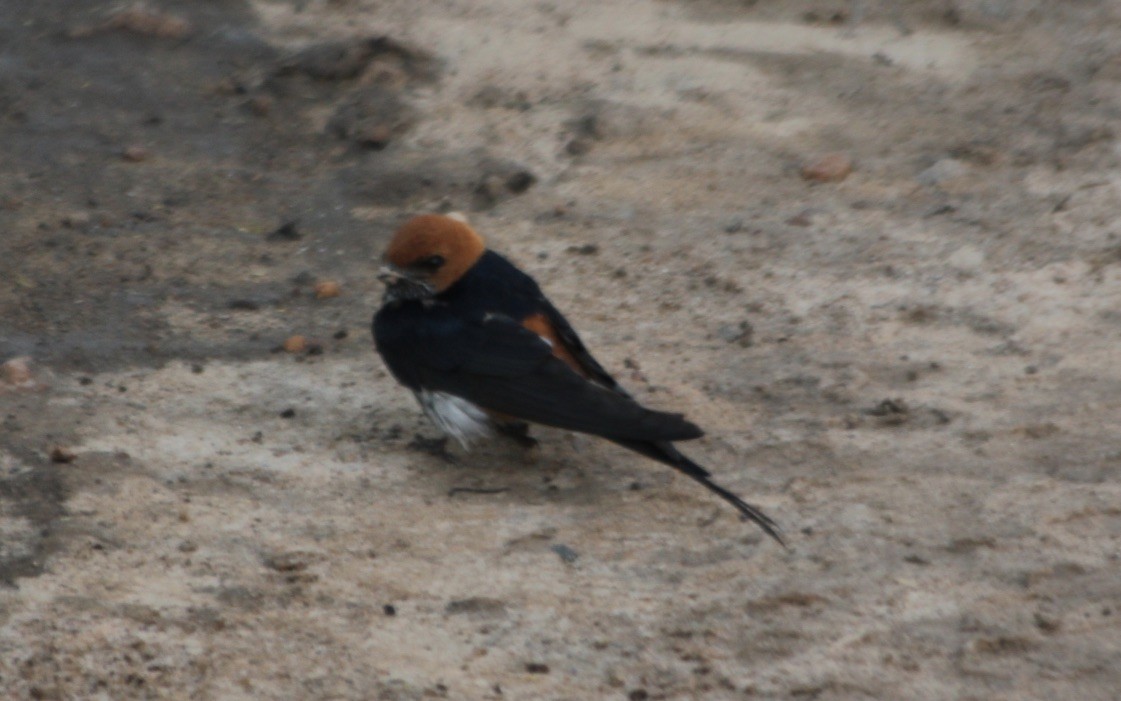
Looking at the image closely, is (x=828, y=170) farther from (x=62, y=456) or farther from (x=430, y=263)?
(x=62, y=456)

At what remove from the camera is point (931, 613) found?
118 inches

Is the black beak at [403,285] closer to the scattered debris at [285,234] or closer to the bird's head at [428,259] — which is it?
the bird's head at [428,259]

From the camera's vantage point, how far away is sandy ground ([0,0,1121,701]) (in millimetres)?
2965

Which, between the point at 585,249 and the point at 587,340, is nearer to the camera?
the point at 587,340

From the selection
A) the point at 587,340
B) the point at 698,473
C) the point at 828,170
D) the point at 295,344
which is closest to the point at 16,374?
the point at 295,344

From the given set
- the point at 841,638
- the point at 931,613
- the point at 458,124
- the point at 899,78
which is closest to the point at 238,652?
the point at 841,638

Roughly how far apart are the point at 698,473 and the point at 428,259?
100cm

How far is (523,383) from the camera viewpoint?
145 inches

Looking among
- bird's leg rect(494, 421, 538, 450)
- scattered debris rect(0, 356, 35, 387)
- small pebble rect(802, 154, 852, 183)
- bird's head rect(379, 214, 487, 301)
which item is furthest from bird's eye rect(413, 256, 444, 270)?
small pebble rect(802, 154, 852, 183)

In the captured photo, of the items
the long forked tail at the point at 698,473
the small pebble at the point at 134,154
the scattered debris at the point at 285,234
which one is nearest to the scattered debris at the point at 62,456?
the long forked tail at the point at 698,473

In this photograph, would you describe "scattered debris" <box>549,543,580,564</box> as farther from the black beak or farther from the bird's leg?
the black beak

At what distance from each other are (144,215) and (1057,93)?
304 cm

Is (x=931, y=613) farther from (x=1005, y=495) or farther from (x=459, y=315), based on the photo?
(x=459, y=315)

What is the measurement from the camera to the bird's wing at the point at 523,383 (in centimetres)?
345
